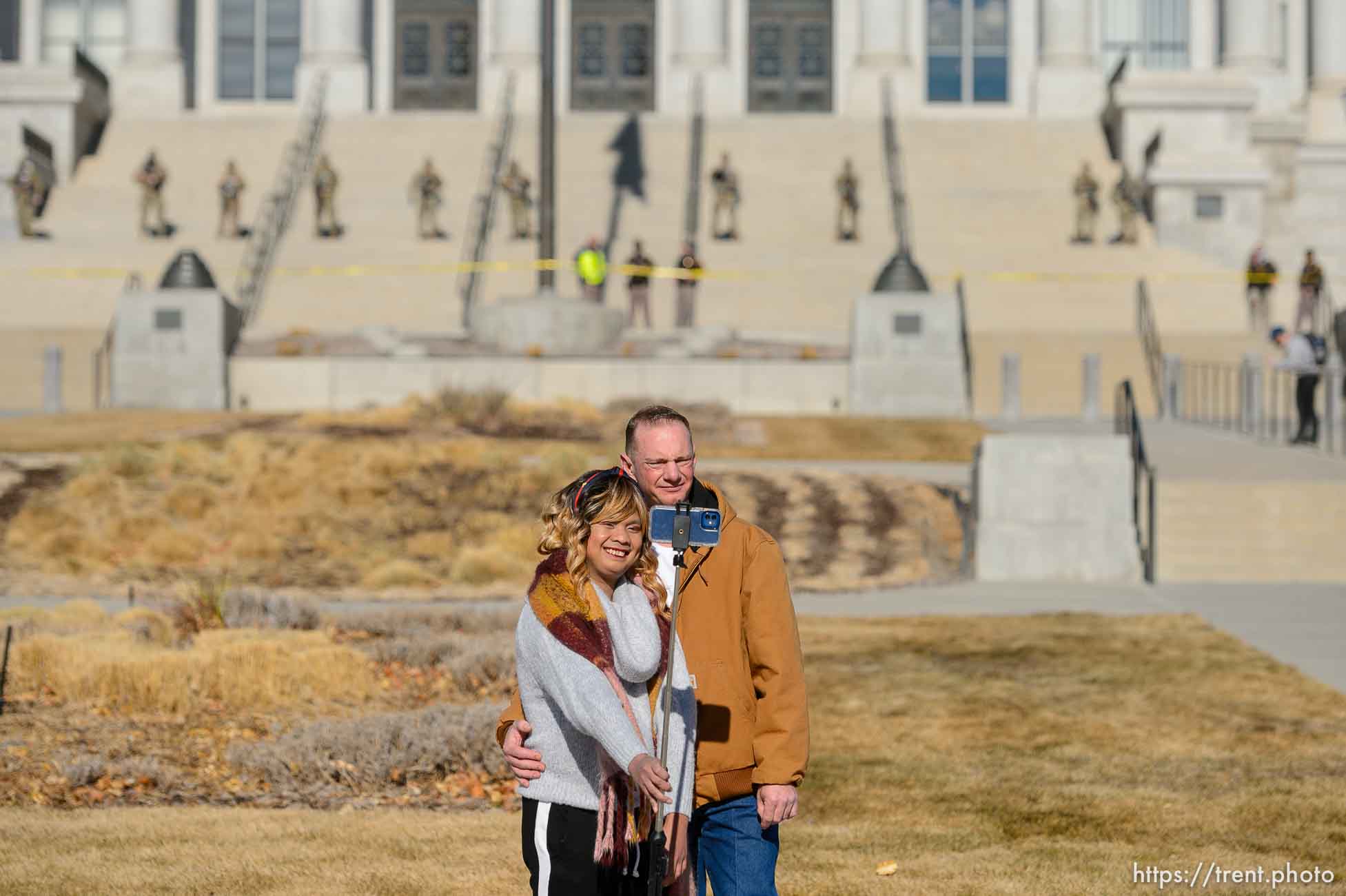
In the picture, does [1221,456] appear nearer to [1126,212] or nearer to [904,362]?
[904,362]

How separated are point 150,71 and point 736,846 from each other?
154 feet

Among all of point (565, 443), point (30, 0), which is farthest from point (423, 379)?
point (30, 0)

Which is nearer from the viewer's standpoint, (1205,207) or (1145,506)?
Answer: (1145,506)

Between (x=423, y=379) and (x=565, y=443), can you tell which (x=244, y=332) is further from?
(x=565, y=443)

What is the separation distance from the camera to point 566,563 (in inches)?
162

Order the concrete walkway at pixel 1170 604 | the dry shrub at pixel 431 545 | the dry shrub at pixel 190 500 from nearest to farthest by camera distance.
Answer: the concrete walkway at pixel 1170 604 → the dry shrub at pixel 431 545 → the dry shrub at pixel 190 500

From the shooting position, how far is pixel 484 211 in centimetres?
3734

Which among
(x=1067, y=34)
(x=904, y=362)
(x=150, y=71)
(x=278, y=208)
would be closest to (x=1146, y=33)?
(x=1067, y=34)

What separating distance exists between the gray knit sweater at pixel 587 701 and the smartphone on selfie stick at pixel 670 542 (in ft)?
0.20

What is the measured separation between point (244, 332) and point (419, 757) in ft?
72.9

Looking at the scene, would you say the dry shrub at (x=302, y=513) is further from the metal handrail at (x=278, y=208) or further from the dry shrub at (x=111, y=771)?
the metal handrail at (x=278, y=208)

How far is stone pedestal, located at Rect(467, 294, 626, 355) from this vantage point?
27562 mm

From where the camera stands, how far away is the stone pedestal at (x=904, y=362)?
89.0 feet

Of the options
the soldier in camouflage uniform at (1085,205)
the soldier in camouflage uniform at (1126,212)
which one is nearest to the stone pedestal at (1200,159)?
the soldier in camouflage uniform at (1126,212)
